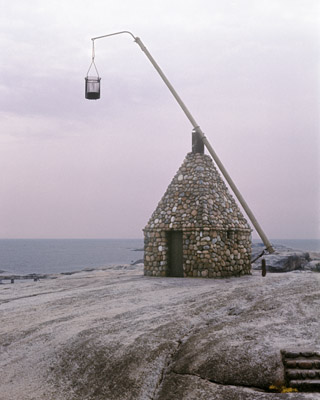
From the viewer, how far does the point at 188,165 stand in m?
16.7

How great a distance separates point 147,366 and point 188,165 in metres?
10.7

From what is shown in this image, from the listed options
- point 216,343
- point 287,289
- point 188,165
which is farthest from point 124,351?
point 188,165

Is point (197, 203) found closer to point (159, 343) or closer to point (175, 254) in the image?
point (175, 254)

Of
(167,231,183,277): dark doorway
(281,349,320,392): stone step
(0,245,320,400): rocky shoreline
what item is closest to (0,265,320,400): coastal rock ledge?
(0,245,320,400): rocky shoreline

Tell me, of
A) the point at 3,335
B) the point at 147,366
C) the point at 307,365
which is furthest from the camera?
the point at 3,335

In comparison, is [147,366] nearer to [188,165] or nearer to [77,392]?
[77,392]

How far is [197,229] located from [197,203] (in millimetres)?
1138

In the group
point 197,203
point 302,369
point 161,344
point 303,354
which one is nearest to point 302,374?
point 302,369

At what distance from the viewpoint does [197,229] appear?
14.9 meters

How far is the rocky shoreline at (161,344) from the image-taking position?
250 inches

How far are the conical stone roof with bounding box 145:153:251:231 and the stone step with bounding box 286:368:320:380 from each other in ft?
28.6

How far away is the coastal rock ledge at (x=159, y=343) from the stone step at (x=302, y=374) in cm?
13

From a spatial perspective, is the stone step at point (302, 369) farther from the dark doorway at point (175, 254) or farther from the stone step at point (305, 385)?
the dark doorway at point (175, 254)

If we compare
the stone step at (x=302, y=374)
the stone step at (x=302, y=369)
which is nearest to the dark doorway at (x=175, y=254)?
the stone step at (x=302, y=369)
